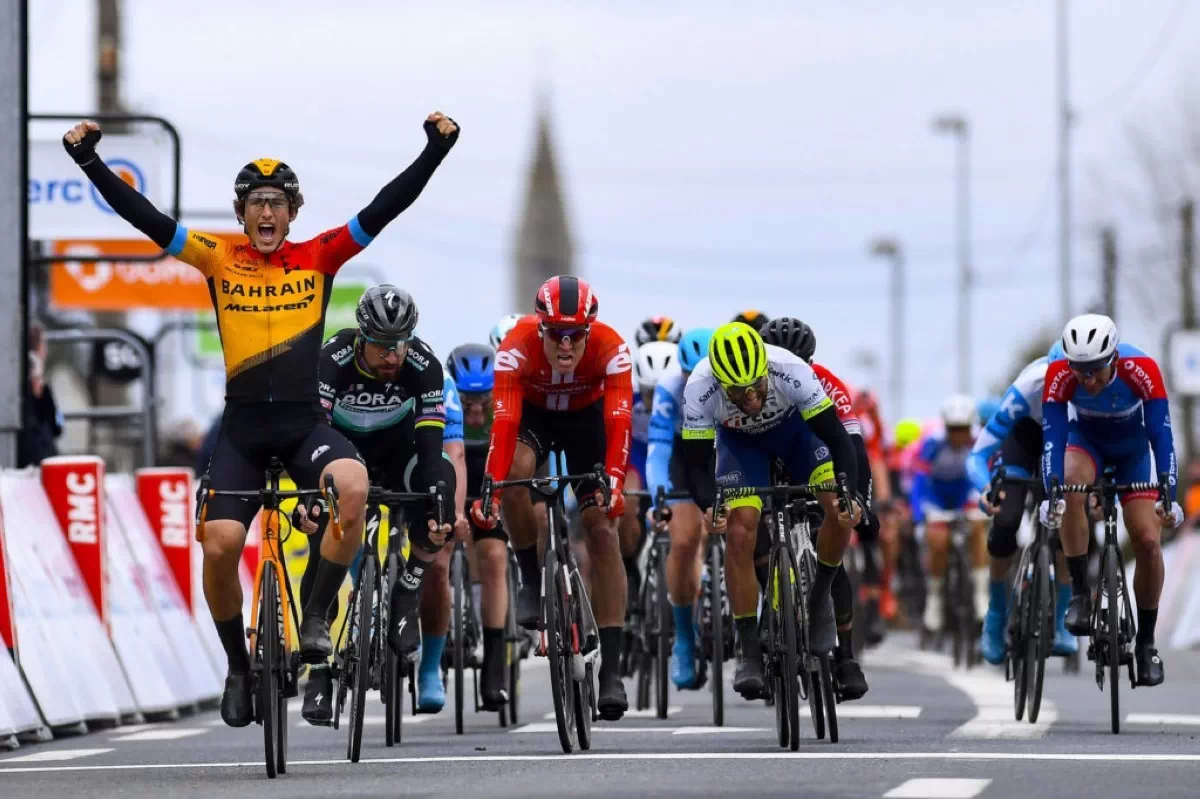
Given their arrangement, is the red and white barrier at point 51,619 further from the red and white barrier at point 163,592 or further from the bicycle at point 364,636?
the bicycle at point 364,636

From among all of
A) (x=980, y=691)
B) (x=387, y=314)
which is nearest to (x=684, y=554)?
(x=387, y=314)

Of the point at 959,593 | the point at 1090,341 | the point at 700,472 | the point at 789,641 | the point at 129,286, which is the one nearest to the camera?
the point at 789,641

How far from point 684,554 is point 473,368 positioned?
1547 millimetres

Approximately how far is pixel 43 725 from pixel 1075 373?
5.52m

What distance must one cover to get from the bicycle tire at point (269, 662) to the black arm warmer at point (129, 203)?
144cm

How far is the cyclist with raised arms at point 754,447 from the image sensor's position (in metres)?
12.4

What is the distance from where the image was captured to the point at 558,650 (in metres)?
12.0

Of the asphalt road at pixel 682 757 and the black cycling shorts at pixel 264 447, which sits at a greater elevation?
the black cycling shorts at pixel 264 447

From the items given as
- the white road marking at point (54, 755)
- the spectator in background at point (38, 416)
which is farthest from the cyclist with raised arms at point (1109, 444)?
the spectator in background at point (38, 416)

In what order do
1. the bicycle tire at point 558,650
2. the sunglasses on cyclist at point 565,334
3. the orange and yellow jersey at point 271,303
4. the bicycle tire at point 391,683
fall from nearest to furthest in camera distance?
the orange and yellow jersey at point 271,303 < the bicycle tire at point 558,650 < the sunglasses on cyclist at point 565,334 < the bicycle tire at point 391,683

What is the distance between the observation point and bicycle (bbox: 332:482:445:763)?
1191 cm

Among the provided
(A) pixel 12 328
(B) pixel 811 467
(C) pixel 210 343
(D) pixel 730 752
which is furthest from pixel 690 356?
(C) pixel 210 343

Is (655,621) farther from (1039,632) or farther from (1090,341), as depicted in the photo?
(1090,341)

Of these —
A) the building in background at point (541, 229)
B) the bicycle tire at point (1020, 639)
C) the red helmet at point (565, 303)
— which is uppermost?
the building in background at point (541, 229)
